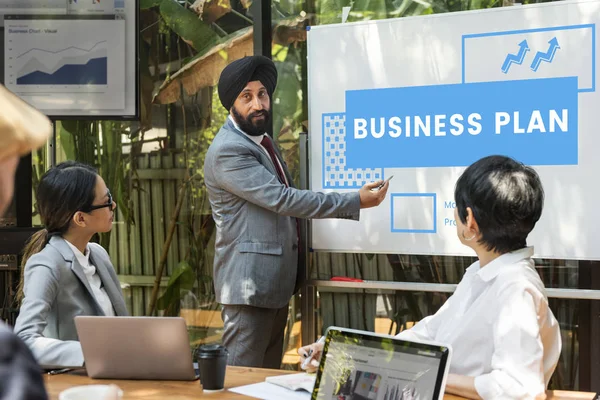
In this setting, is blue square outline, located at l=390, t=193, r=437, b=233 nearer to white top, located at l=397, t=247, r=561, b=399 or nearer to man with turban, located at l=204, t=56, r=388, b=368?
man with turban, located at l=204, t=56, r=388, b=368

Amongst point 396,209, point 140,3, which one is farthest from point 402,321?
point 140,3

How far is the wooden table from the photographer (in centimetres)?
215

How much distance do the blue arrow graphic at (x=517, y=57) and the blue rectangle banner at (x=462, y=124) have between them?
7 centimetres

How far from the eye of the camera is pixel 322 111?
425cm

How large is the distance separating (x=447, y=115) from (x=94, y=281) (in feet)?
6.14

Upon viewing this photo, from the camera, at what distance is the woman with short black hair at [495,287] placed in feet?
6.47

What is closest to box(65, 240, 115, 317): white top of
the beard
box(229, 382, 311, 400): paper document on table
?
box(229, 382, 311, 400): paper document on table

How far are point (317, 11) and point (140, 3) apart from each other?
3.83ft

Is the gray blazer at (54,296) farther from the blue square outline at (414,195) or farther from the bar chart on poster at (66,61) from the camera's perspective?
the bar chart on poster at (66,61)

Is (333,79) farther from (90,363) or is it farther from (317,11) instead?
(90,363)

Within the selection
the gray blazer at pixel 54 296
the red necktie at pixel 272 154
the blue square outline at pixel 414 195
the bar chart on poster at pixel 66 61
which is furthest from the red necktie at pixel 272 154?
the gray blazer at pixel 54 296

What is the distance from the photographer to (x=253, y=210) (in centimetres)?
387

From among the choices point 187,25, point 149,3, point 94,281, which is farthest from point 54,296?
point 149,3

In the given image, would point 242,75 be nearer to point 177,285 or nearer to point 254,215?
point 254,215
